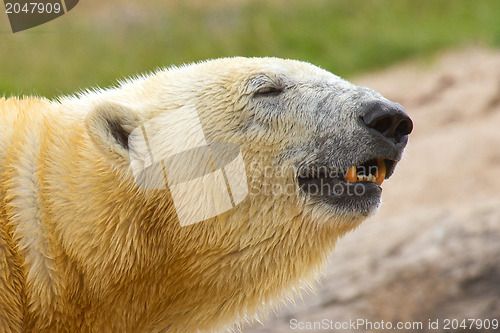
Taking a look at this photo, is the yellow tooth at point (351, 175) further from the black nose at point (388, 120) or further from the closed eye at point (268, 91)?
the closed eye at point (268, 91)

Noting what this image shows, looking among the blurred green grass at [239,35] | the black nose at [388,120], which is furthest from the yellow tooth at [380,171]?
the blurred green grass at [239,35]

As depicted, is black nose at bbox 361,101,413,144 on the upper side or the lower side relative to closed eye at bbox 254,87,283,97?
lower

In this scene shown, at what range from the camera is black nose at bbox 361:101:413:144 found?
2.44 m

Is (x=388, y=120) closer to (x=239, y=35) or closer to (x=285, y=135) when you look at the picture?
(x=285, y=135)

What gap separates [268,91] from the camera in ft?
8.73

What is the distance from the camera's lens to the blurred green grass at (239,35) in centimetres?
898

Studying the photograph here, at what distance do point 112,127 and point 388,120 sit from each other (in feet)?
3.26

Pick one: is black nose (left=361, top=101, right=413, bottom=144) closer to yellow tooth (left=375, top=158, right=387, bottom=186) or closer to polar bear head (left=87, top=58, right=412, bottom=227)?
polar bear head (left=87, top=58, right=412, bottom=227)

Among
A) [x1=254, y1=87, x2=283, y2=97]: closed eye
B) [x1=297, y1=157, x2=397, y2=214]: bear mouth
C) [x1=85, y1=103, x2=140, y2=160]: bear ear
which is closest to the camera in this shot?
[x1=85, y1=103, x2=140, y2=160]: bear ear

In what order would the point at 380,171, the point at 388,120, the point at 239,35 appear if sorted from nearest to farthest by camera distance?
the point at 388,120
the point at 380,171
the point at 239,35

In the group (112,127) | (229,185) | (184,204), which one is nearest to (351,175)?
(229,185)

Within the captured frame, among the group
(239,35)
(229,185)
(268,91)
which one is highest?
(239,35)

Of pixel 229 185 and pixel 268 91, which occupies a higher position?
pixel 268 91

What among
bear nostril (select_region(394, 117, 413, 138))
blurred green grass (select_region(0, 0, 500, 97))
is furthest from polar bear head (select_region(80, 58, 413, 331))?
blurred green grass (select_region(0, 0, 500, 97))
